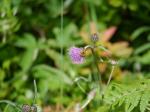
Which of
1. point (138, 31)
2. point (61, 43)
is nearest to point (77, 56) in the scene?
point (61, 43)

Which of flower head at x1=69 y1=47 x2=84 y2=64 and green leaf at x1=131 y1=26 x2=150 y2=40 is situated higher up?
flower head at x1=69 y1=47 x2=84 y2=64

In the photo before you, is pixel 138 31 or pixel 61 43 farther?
pixel 138 31

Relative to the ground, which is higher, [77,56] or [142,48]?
[77,56]

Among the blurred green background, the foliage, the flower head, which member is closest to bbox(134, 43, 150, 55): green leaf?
the blurred green background

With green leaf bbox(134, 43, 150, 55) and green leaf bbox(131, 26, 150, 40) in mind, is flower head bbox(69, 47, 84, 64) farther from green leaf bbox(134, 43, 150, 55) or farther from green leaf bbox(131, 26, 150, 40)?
green leaf bbox(131, 26, 150, 40)

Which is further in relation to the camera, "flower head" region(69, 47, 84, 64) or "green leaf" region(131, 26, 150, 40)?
"green leaf" region(131, 26, 150, 40)

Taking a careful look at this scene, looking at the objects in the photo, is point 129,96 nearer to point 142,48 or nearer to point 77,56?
point 77,56

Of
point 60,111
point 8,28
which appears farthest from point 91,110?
point 8,28

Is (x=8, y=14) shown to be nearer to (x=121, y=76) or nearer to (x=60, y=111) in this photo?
(x=60, y=111)

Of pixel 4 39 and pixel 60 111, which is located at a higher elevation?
pixel 4 39
